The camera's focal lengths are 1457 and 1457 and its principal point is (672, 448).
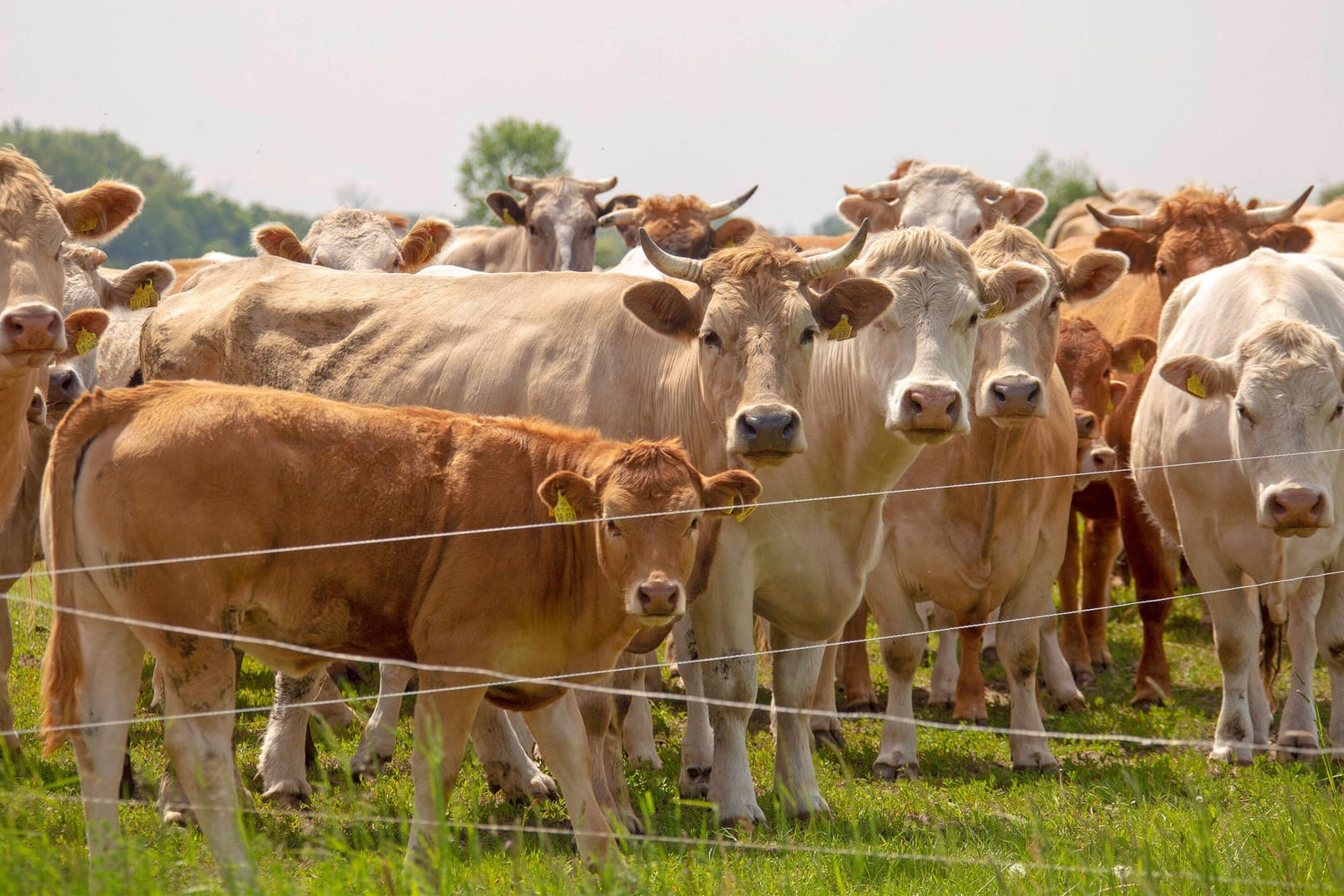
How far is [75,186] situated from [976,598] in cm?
5543

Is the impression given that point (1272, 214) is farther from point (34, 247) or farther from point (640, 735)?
point (34, 247)

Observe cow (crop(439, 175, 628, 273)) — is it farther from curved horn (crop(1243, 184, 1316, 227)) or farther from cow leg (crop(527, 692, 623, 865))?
cow leg (crop(527, 692, 623, 865))

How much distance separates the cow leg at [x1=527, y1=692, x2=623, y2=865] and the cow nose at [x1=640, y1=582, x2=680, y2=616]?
28.2 inches

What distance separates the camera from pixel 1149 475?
321 inches

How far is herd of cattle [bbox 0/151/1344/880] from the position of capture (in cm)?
505

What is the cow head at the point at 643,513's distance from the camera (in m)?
4.95

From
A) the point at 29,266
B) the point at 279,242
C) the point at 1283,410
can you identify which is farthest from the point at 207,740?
the point at 279,242

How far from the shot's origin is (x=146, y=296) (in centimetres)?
803

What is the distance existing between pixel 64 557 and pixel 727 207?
829 centimetres

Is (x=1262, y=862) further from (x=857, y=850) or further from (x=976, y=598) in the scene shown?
(x=976, y=598)

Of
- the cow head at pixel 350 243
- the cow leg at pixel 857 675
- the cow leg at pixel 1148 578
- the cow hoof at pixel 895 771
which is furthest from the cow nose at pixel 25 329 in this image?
the cow leg at pixel 1148 578

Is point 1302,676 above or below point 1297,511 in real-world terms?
below

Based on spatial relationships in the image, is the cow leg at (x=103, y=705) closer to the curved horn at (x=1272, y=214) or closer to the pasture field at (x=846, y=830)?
the pasture field at (x=846, y=830)

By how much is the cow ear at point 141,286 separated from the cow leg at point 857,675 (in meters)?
4.48
